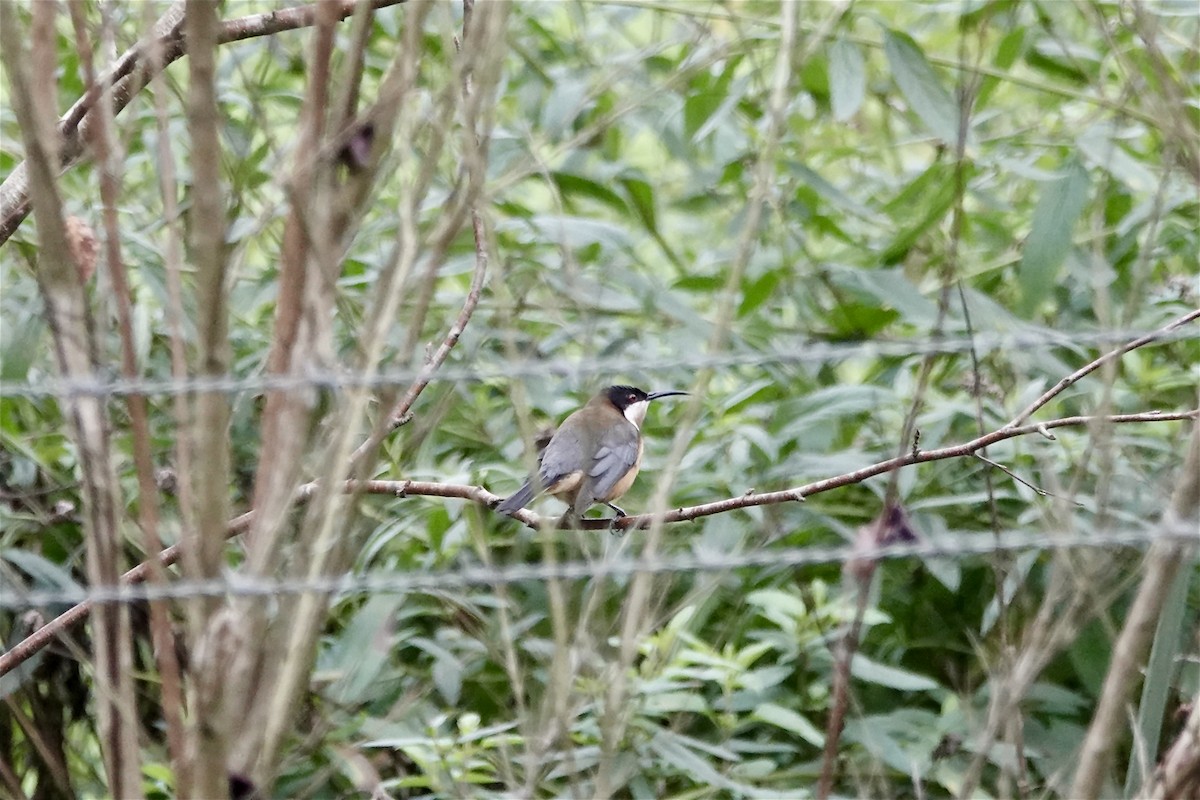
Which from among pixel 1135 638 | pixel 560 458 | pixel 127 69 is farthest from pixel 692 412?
pixel 560 458

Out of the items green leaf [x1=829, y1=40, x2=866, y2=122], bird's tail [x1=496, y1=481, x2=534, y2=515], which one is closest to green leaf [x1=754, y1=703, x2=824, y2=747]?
bird's tail [x1=496, y1=481, x2=534, y2=515]

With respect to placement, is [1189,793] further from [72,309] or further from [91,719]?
[91,719]

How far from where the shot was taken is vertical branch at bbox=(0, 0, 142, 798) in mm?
1652

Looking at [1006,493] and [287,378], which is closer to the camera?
[287,378]

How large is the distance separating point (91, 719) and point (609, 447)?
6.27 feet

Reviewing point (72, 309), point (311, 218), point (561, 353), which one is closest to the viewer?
point (311, 218)

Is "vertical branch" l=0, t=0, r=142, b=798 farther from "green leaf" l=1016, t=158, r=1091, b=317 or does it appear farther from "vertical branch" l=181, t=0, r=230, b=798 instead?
"green leaf" l=1016, t=158, r=1091, b=317

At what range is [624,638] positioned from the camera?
1.76 meters

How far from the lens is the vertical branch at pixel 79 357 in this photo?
65.1 inches

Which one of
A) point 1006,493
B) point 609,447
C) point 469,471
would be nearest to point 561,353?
point 609,447

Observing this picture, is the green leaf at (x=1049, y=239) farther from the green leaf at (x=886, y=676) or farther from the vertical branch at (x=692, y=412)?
the vertical branch at (x=692, y=412)

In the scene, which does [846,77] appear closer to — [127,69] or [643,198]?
[643,198]

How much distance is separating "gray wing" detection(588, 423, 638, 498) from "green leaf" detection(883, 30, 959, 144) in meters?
1.52

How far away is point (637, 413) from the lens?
215 inches
